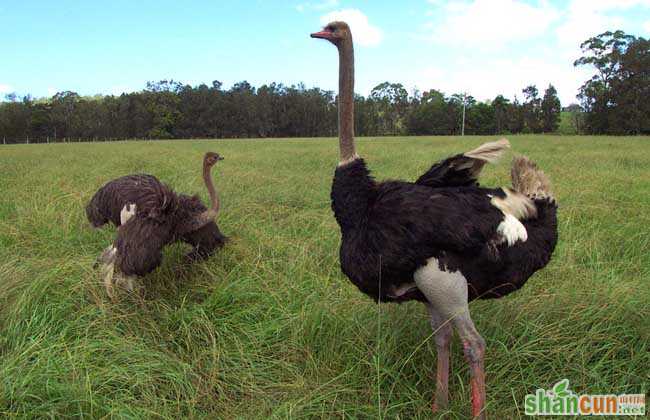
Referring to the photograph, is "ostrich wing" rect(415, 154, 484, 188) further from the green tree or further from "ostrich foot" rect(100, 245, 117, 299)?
the green tree

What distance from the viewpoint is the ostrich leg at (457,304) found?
200 centimetres

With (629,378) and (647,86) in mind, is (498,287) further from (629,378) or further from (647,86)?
(647,86)

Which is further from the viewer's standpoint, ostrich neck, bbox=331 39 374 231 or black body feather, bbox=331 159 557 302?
ostrich neck, bbox=331 39 374 231

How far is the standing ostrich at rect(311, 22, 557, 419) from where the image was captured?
6.60 feet

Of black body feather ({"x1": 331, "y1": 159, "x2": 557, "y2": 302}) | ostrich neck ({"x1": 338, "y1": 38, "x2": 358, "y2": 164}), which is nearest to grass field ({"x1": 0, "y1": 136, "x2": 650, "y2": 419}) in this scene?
black body feather ({"x1": 331, "y1": 159, "x2": 557, "y2": 302})

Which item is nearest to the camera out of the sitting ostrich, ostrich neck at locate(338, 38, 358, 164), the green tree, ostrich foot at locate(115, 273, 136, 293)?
ostrich neck at locate(338, 38, 358, 164)

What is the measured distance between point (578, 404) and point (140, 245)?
2633mm

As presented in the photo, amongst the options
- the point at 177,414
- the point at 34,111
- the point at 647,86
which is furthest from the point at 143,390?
the point at 34,111

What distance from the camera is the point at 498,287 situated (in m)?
2.23

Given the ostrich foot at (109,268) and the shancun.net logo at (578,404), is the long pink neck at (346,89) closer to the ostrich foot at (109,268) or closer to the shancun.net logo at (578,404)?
the shancun.net logo at (578,404)

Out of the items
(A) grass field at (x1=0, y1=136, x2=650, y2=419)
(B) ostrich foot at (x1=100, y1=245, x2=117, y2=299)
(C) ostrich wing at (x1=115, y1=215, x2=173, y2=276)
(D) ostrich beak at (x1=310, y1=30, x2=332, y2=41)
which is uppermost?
(D) ostrich beak at (x1=310, y1=30, x2=332, y2=41)

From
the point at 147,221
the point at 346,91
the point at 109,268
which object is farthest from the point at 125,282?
the point at 346,91

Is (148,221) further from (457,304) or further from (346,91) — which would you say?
(457,304)

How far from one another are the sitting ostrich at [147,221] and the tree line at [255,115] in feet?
148
